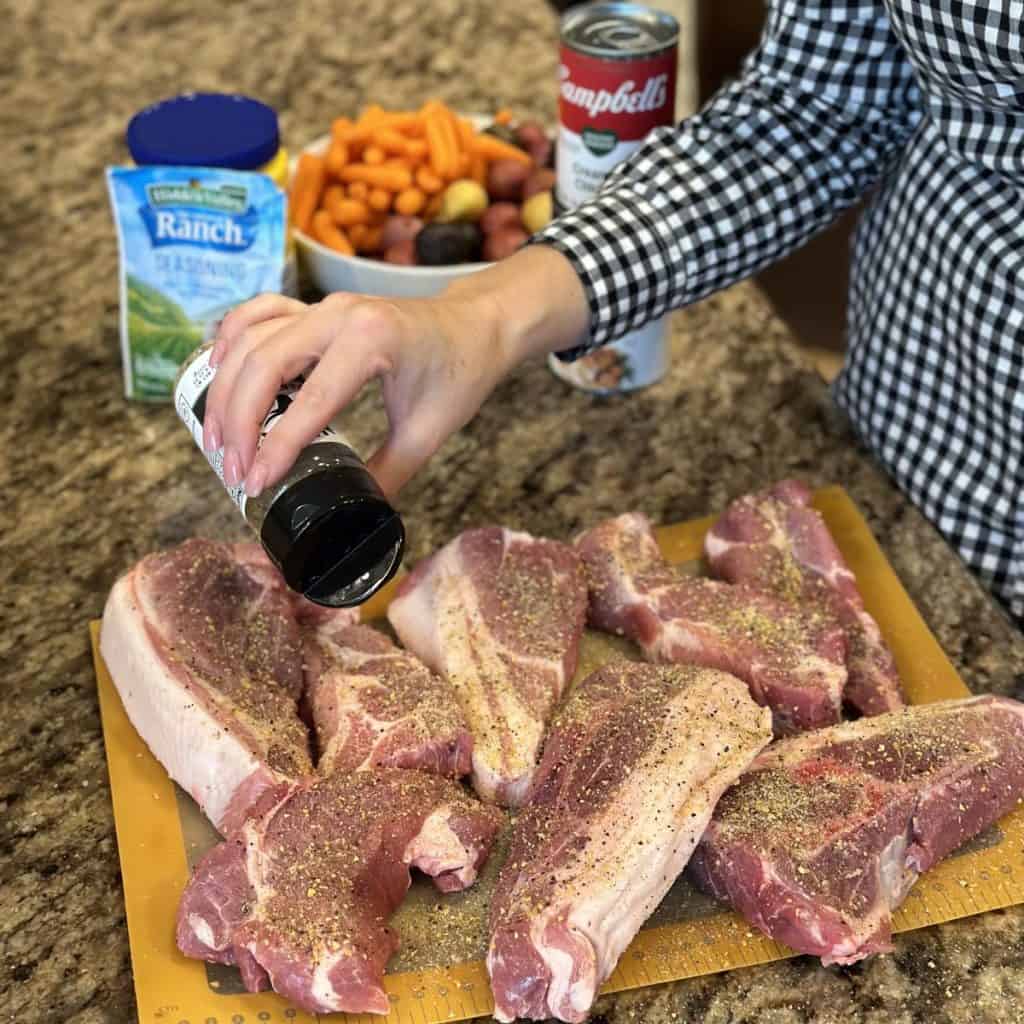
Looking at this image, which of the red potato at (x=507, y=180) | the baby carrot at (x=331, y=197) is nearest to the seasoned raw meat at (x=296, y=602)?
the baby carrot at (x=331, y=197)

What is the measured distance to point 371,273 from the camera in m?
1.79

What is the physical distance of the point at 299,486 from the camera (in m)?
1.09

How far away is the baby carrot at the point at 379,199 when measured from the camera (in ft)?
6.05

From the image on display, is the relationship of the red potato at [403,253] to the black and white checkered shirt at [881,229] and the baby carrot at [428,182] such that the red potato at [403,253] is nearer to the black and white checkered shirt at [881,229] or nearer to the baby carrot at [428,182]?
the baby carrot at [428,182]

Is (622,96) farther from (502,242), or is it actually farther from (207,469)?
(207,469)

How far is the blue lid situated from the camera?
1.65 metres

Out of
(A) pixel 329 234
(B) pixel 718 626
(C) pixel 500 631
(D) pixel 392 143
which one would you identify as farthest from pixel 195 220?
(B) pixel 718 626

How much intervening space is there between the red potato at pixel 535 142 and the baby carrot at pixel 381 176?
208 millimetres

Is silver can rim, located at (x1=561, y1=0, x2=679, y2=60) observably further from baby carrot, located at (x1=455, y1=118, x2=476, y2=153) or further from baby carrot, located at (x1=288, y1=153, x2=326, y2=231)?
baby carrot, located at (x1=288, y1=153, x2=326, y2=231)

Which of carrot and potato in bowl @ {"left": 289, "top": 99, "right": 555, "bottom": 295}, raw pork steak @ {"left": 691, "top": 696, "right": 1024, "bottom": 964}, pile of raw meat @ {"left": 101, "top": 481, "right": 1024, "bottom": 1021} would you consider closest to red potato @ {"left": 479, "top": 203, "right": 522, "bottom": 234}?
carrot and potato in bowl @ {"left": 289, "top": 99, "right": 555, "bottom": 295}

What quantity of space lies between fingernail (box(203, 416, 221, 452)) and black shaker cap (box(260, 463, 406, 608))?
0.10 metres

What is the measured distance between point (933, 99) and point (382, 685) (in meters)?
0.84

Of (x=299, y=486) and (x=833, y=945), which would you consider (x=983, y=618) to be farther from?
(x=299, y=486)

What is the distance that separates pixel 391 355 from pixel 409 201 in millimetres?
648
